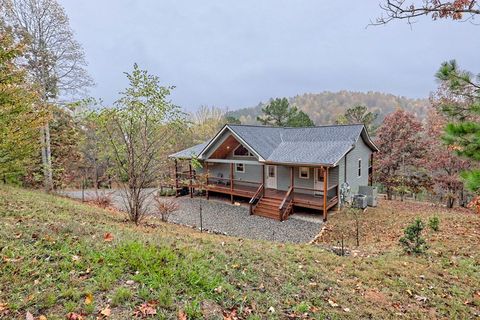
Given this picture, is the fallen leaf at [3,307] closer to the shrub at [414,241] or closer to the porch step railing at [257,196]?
the shrub at [414,241]

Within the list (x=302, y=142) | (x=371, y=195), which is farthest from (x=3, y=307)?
(x=371, y=195)

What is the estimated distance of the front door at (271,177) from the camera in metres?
17.3

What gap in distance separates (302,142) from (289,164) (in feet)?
11.6

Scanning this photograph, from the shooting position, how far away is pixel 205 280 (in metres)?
4.00

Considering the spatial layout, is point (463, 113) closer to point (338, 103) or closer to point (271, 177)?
point (271, 177)

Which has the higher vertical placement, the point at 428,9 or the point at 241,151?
the point at 428,9

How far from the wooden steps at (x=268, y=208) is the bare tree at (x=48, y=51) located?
11.3 m

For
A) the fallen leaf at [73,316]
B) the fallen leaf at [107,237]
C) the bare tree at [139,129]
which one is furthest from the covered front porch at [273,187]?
the fallen leaf at [73,316]

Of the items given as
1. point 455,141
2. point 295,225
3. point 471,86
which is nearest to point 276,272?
point 455,141

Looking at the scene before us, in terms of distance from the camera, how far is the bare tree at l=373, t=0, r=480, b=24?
3.53 meters

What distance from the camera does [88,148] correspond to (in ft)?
87.4

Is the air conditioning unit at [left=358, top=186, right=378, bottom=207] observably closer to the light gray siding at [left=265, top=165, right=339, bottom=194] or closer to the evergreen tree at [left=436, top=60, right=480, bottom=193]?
the light gray siding at [left=265, top=165, right=339, bottom=194]

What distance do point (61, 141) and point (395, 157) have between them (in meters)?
24.8

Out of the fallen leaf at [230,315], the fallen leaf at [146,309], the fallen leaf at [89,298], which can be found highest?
the fallen leaf at [89,298]
